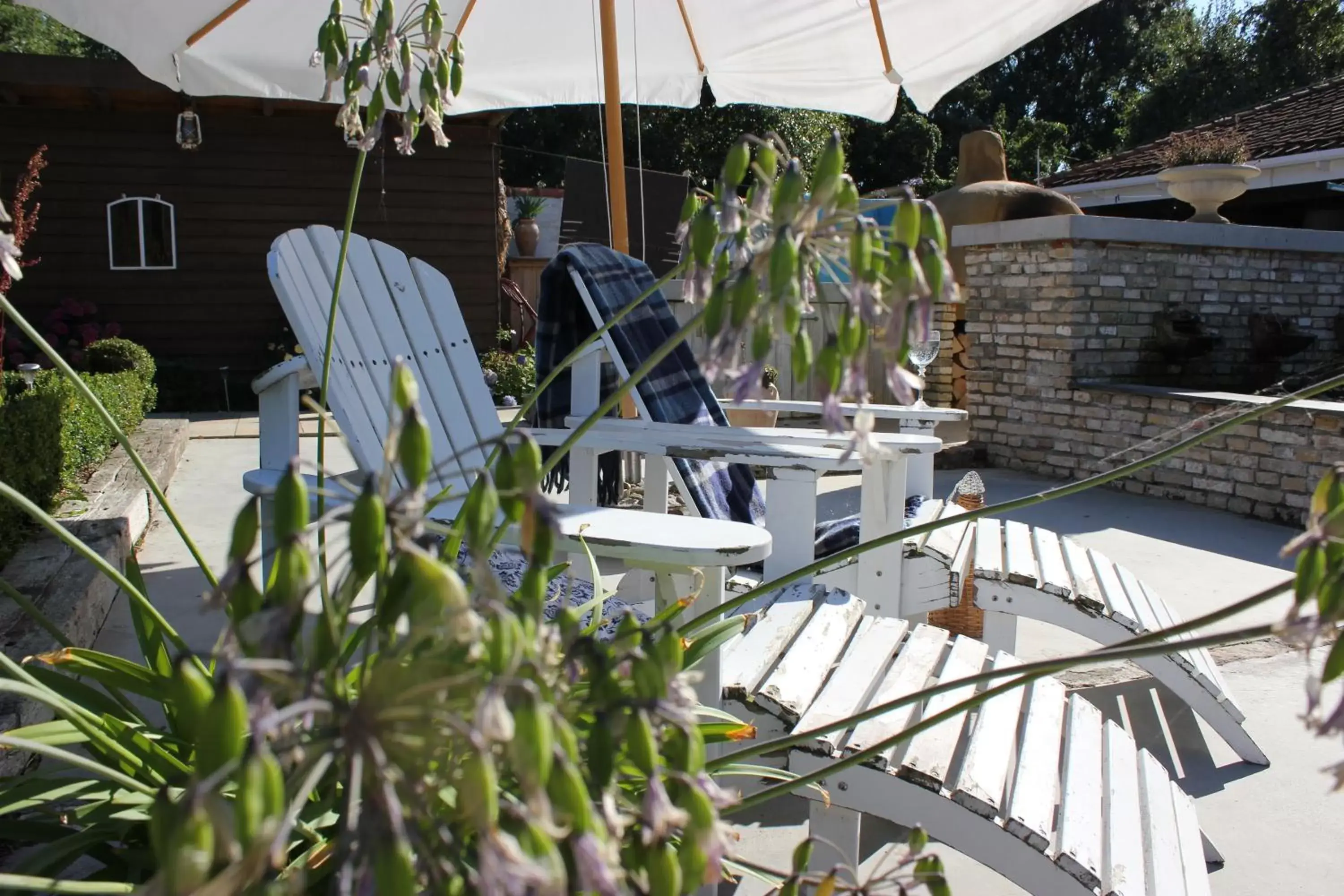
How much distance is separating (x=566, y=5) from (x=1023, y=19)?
5.44 feet

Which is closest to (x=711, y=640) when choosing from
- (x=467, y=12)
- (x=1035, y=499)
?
(x=1035, y=499)

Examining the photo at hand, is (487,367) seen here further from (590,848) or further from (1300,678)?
(590,848)

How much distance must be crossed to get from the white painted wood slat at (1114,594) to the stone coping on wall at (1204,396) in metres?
1.82

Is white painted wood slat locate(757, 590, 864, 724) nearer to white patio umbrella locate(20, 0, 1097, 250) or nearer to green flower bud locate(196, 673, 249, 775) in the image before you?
green flower bud locate(196, 673, 249, 775)

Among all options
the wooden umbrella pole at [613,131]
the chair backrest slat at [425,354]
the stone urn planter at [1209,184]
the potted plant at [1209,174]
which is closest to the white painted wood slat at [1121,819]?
the chair backrest slat at [425,354]

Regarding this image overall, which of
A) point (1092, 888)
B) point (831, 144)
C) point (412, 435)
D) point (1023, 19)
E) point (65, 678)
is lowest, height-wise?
point (1092, 888)

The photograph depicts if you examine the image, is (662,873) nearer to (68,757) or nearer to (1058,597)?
(68,757)

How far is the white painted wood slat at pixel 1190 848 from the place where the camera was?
1.46 meters

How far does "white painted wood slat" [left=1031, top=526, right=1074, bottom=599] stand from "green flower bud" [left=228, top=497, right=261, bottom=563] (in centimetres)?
218

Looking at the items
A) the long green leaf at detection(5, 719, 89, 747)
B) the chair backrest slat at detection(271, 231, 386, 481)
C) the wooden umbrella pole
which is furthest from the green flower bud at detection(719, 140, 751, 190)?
the wooden umbrella pole

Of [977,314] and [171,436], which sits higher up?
[977,314]

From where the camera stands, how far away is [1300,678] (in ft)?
9.62

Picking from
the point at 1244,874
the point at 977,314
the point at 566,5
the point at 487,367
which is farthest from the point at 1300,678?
the point at 487,367

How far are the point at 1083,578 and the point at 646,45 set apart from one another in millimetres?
2985
